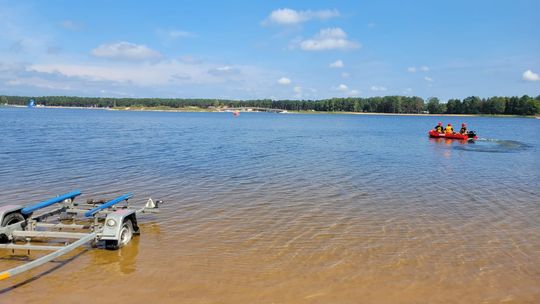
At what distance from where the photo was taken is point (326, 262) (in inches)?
328

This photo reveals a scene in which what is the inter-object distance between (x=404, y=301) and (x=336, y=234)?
12.0 ft

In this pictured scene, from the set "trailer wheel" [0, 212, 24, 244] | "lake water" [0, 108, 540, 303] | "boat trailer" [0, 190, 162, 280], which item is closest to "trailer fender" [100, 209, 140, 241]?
"boat trailer" [0, 190, 162, 280]

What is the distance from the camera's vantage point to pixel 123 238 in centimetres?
902

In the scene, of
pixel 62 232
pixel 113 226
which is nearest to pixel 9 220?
pixel 62 232

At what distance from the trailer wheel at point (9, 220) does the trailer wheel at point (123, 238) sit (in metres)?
2.09

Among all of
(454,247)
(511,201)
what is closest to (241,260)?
(454,247)

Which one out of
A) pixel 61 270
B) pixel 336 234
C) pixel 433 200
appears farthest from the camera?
pixel 433 200

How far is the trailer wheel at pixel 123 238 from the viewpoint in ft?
28.1

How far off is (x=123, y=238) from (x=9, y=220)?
2.42 meters

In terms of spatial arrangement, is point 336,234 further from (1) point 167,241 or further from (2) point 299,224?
(1) point 167,241

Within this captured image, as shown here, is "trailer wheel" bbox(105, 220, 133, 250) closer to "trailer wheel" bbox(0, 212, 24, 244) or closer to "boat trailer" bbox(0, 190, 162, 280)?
"boat trailer" bbox(0, 190, 162, 280)

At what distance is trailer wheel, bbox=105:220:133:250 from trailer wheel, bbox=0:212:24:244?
2.09 m

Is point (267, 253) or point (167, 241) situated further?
point (167, 241)

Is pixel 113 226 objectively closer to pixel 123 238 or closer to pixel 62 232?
pixel 123 238
